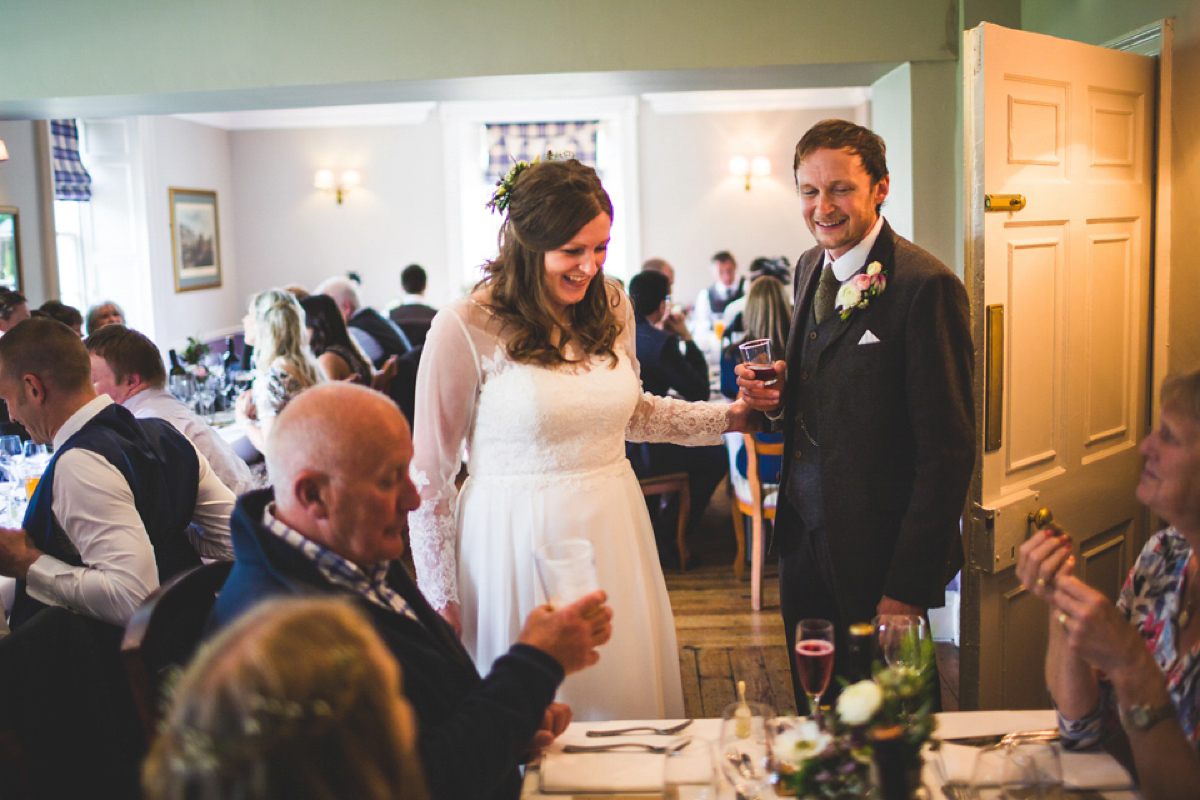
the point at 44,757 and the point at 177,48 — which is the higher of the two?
the point at 177,48

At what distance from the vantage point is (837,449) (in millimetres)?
2094

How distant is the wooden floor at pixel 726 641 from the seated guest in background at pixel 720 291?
4.33 meters

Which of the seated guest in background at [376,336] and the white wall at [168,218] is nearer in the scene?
the seated guest in background at [376,336]

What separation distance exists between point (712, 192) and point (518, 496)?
8684mm

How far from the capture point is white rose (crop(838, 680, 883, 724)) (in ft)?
3.58

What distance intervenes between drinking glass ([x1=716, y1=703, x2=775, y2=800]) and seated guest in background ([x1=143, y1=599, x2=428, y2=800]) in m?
0.60

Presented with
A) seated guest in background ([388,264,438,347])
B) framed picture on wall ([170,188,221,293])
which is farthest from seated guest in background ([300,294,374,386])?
framed picture on wall ([170,188,221,293])

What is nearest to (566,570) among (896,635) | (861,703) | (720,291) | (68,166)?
(861,703)

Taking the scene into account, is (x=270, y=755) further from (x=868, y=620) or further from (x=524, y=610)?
(x=868, y=620)

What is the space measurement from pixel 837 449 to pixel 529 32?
7.83 feet

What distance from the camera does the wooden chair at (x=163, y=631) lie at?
5.15 ft

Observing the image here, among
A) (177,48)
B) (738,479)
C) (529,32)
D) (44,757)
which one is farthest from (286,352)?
(44,757)

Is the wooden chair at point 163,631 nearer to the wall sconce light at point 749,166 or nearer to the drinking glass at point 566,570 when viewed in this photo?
the drinking glass at point 566,570

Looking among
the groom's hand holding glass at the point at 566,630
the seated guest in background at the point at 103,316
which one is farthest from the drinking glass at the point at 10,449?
the groom's hand holding glass at the point at 566,630
